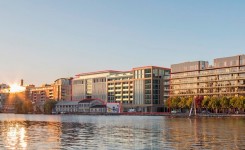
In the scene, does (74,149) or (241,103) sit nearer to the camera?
(74,149)

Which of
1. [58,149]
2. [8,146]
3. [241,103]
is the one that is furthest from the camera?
[241,103]

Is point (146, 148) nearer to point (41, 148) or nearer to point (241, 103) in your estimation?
point (41, 148)

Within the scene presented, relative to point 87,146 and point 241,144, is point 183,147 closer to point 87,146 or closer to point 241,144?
point 241,144

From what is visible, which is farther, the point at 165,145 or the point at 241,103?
the point at 241,103

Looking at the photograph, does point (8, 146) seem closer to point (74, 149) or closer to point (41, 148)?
point (41, 148)

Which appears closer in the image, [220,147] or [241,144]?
[220,147]

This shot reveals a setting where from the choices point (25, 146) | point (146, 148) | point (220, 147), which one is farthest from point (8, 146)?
point (220, 147)

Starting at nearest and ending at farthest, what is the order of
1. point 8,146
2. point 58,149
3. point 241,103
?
point 58,149 → point 8,146 → point 241,103

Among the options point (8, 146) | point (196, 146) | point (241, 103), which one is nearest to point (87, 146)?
point (8, 146)

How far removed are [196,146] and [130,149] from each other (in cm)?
893

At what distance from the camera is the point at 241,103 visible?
200 metres

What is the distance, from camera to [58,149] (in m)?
44.8

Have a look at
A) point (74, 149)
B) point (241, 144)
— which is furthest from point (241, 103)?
point (74, 149)

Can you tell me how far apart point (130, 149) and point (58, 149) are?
867 cm
